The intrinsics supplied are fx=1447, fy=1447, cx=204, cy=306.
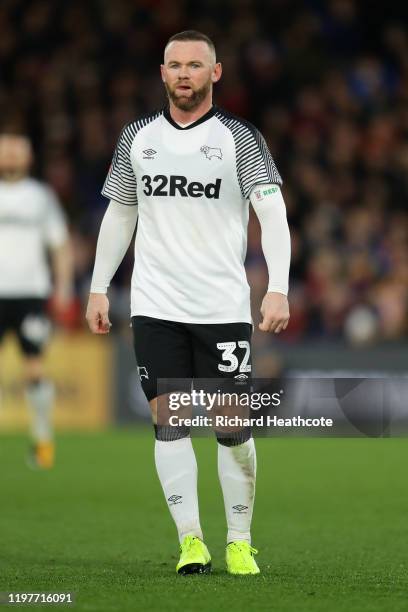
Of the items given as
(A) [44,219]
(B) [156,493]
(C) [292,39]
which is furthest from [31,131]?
(B) [156,493]

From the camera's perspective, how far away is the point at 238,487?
19.2ft

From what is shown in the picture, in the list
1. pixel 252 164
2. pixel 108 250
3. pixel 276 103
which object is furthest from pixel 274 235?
pixel 276 103

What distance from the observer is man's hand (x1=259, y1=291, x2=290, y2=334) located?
5.54 m

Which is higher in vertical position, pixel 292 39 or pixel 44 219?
pixel 292 39

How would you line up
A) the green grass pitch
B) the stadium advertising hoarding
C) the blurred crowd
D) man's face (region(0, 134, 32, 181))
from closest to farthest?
the green grass pitch → man's face (region(0, 134, 32, 181)) → the stadium advertising hoarding → the blurred crowd

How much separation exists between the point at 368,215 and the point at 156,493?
777cm

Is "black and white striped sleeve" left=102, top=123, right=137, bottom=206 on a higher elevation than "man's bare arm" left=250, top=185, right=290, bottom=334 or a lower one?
higher

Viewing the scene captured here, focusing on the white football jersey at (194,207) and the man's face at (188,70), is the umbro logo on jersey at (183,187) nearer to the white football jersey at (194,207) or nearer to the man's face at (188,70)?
the white football jersey at (194,207)

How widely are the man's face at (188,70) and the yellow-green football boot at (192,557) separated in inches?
68.2

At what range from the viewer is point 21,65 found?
18906 millimetres

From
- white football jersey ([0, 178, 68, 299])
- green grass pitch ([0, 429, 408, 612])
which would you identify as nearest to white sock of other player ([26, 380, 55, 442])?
green grass pitch ([0, 429, 408, 612])

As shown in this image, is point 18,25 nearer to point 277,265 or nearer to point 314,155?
point 314,155

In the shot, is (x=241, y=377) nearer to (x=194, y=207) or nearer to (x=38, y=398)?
(x=194, y=207)

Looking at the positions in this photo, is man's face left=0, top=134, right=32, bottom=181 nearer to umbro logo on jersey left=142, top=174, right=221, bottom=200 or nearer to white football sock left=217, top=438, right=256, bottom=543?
umbro logo on jersey left=142, top=174, right=221, bottom=200
